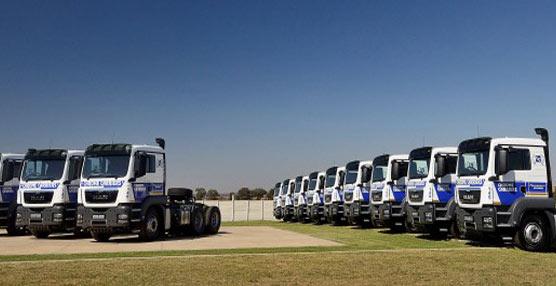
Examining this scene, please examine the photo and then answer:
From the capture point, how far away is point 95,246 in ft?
53.6

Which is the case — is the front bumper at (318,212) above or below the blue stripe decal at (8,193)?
below

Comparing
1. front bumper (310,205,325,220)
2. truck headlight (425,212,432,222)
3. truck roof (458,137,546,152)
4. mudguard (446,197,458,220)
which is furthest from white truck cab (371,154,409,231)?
front bumper (310,205,325,220)

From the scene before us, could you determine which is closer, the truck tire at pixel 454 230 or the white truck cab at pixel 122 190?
the white truck cab at pixel 122 190

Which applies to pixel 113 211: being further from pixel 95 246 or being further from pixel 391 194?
pixel 391 194

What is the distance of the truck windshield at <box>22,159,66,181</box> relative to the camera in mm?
18828

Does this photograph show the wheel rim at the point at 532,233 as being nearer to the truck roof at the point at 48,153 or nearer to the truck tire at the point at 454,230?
the truck tire at the point at 454,230

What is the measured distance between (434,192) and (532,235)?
3.63 metres

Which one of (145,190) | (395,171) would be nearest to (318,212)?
(395,171)

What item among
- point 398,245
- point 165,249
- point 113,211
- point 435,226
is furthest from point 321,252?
point 113,211

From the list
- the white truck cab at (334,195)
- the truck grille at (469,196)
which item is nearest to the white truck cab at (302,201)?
the white truck cab at (334,195)

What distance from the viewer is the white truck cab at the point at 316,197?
29016 millimetres

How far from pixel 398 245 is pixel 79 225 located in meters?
9.45

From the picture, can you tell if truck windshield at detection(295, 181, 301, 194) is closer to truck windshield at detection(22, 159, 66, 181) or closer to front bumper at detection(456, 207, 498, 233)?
truck windshield at detection(22, 159, 66, 181)

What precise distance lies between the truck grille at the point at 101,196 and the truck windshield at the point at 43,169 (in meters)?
2.20
